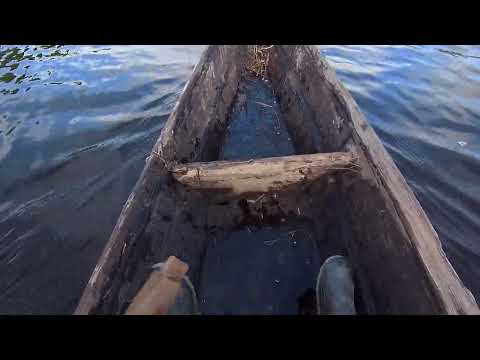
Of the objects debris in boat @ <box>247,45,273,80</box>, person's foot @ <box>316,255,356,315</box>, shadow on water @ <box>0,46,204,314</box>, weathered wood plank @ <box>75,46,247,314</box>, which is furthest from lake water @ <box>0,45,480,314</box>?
debris in boat @ <box>247,45,273,80</box>

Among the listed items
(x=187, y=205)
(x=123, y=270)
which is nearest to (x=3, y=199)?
(x=187, y=205)

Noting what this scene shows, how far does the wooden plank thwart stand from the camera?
2314 mm

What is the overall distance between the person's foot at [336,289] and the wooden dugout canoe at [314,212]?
0.16 metres

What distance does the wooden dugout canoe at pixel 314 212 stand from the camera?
1.50 m

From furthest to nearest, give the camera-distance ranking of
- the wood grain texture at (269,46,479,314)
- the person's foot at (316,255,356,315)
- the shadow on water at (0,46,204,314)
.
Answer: the shadow on water at (0,46,204,314) < the person's foot at (316,255,356,315) < the wood grain texture at (269,46,479,314)

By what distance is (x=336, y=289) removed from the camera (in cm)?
185

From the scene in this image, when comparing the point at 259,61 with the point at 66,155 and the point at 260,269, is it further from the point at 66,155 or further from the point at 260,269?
the point at 260,269

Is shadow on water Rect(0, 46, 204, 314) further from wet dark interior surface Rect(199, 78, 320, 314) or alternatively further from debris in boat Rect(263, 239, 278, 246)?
debris in boat Rect(263, 239, 278, 246)

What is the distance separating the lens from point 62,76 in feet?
20.3

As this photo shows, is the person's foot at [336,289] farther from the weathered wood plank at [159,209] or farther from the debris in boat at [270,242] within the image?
the weathered wood plank at [159,209]

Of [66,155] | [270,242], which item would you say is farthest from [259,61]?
[270,242]

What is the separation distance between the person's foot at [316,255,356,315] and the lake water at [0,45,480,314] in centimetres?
132
